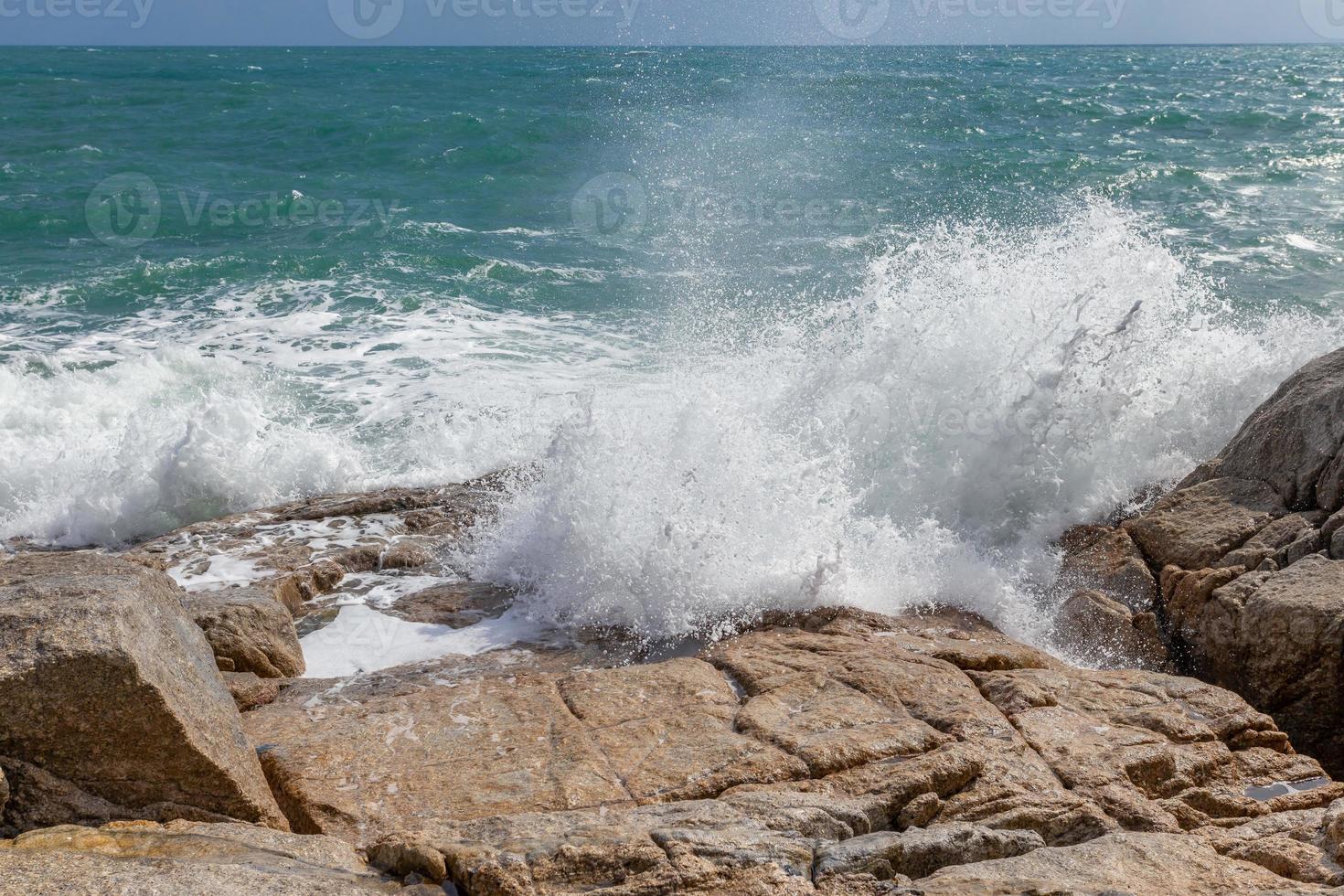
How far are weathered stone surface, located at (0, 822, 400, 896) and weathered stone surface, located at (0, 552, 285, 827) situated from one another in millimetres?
159

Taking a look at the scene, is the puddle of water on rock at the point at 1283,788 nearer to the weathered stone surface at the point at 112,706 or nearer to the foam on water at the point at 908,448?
the foam on water at the point at 908,448

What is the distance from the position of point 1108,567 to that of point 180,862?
4.36 m

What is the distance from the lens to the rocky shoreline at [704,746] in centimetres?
248

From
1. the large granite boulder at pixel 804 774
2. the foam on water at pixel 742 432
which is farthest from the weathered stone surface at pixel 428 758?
the foam on water at pixel 742 432

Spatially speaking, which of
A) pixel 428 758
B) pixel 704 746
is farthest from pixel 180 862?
pixel 704 746

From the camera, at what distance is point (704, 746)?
10.6 feet

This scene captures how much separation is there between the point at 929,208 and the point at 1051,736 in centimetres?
1312

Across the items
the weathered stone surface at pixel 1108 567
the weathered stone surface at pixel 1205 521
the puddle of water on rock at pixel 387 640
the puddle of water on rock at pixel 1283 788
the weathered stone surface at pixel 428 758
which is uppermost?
the weathered stone surface at pixel 1205 521

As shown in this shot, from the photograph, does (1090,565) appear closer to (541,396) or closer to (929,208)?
(541,396)

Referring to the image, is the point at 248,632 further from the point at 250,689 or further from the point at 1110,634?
the point at 1110,634

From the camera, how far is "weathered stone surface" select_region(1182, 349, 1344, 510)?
482 cm

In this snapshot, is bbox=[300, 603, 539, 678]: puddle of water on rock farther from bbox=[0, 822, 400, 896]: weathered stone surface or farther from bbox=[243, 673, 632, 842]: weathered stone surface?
bbox=[0, 822, 400, 896]: weathered stone surface

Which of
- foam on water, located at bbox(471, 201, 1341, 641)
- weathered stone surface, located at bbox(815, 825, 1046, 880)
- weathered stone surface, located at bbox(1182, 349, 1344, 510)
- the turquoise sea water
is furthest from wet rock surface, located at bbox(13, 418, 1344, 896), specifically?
the turquoise sea water

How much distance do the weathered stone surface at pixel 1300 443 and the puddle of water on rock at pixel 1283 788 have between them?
1.76 metres
